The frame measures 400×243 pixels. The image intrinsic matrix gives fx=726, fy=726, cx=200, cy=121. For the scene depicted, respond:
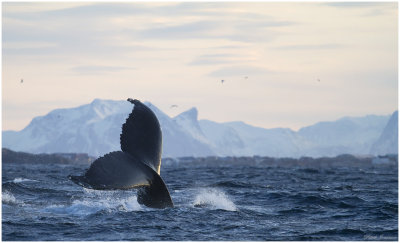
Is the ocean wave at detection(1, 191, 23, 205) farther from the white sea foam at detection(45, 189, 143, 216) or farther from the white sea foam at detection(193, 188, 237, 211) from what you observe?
the white sea foam at detection(193, 188, 237, 211)

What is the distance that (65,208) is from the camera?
58.7 ft

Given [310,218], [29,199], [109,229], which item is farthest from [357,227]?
[29,199]

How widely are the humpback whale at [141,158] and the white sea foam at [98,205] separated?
3.67m

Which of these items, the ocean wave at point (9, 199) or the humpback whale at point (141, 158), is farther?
the ocean wave at point (9, 199)

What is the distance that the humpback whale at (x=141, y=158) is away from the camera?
42.0 ft

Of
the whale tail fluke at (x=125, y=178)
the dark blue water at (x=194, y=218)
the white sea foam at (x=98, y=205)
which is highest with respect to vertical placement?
the whale tail fluke at (x=125, y=178)

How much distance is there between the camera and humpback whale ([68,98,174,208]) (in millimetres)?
12812

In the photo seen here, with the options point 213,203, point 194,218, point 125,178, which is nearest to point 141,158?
point 125,178

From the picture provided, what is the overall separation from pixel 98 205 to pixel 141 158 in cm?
526

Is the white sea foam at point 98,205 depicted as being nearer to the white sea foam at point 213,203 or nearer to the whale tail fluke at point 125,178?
the white sea foam at point 213,203

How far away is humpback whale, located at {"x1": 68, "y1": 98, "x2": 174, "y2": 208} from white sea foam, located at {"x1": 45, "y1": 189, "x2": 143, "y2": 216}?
3669mm

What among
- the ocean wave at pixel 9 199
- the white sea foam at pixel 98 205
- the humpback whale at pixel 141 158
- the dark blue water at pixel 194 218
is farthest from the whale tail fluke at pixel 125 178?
the ocean wave at pixel 9 199

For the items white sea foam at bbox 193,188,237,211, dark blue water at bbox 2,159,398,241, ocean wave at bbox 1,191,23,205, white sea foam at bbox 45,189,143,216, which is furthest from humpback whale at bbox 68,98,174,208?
ocean wave at bbox 1,191,23,205

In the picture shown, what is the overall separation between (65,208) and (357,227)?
705 centimetres
